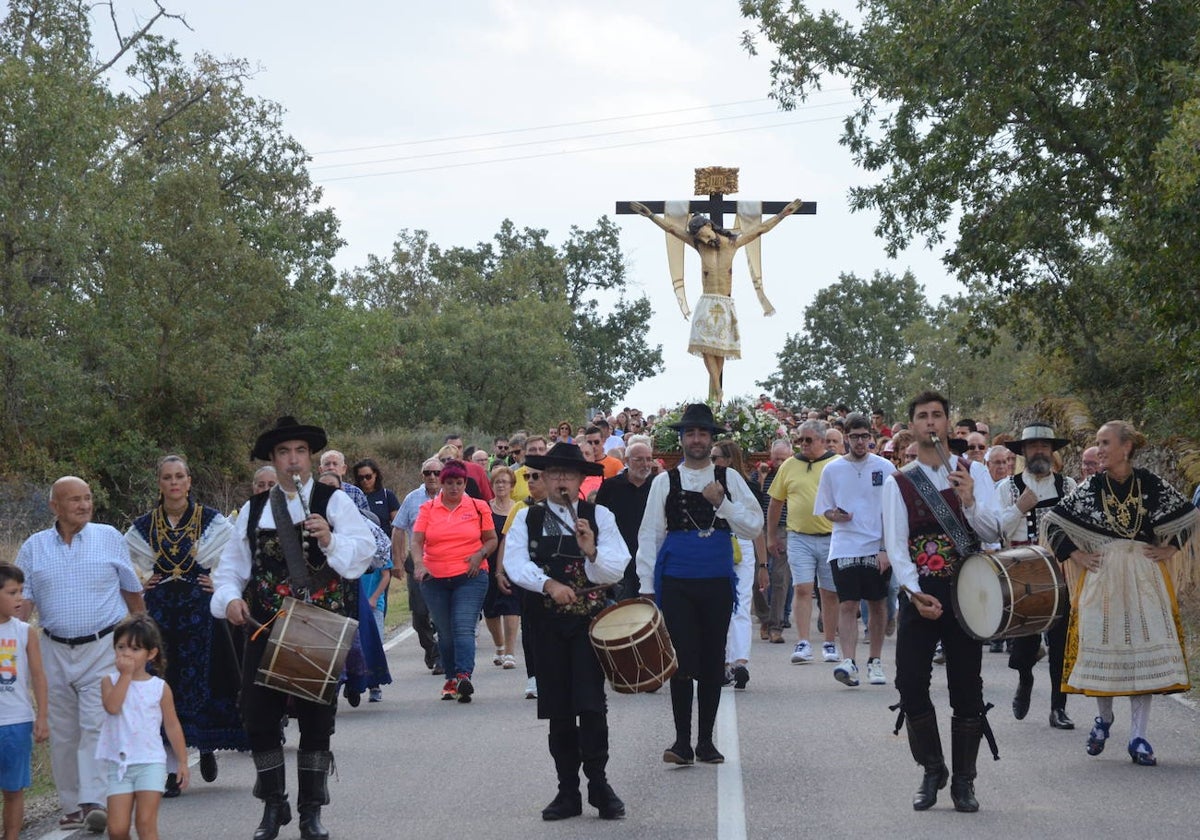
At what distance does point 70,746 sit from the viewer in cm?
900

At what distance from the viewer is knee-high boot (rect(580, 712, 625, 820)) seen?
8.56 meters

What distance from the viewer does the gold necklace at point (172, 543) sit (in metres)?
9.88

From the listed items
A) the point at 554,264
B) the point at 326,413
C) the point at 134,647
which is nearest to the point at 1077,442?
the point at 134,647

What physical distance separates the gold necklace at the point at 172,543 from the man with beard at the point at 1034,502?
16.3 ft

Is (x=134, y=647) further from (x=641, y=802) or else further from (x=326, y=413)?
(x=326, y=413)

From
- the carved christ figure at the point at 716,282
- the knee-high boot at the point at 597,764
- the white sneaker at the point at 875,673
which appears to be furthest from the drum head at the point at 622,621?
the carved christ figure at the point at 716,282

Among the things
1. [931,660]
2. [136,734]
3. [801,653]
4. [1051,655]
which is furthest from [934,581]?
[801,653]

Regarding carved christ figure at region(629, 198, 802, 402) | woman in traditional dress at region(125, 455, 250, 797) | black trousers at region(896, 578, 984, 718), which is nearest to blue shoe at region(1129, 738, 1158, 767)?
black trousers at region(896, 578, 984, 718)

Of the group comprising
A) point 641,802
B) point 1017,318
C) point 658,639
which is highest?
point 1017,318

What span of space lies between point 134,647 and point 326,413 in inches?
1449

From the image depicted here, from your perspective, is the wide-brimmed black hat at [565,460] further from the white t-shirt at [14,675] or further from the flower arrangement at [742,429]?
the flower arrangement at [742,429]

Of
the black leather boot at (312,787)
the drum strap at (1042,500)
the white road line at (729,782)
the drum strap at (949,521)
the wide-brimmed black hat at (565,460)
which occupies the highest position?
the wide-brimmed black hat at (565,460)

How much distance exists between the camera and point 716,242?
99.5 feet

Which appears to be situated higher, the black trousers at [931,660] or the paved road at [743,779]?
the black trousers at [931,660]
